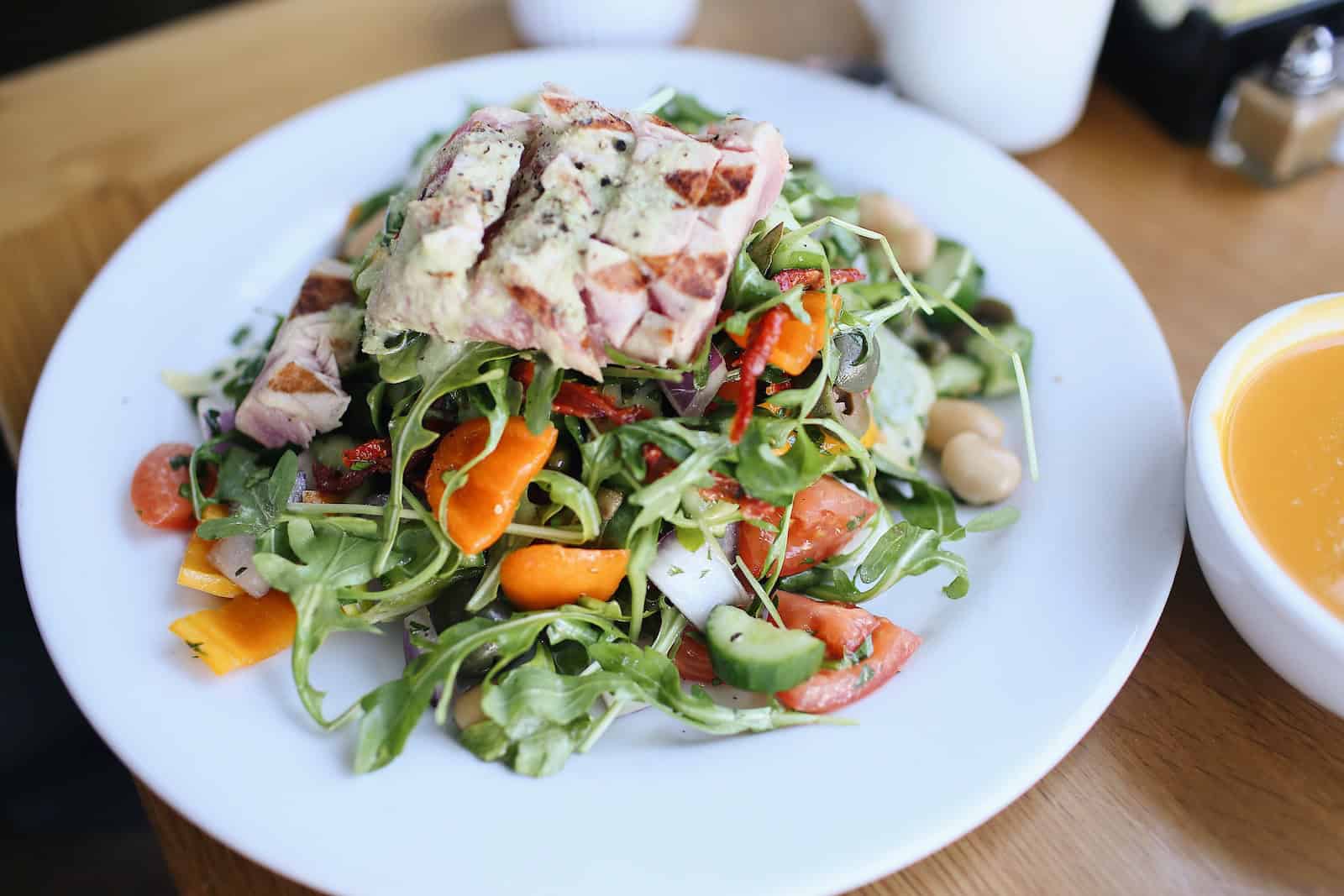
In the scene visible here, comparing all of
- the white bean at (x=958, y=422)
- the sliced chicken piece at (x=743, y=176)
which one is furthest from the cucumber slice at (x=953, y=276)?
the sliced chicken piece at (x=743, y=176)

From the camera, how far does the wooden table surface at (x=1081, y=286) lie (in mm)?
1524

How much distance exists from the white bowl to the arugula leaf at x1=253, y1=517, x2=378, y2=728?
1289mm

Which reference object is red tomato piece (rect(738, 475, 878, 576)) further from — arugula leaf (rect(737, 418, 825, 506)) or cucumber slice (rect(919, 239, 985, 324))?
cucumber slice (rect(919, 239, 985, 324))

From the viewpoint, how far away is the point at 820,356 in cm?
174

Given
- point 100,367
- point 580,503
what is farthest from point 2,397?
point 580,503

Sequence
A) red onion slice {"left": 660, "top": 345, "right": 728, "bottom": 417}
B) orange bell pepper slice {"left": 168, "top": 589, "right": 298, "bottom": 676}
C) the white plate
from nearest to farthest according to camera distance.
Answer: the white plate → orange bell pepper slice {"left": 168, "top": 589, "right": 298, "bottom": 676} → red onion slice {"left": 660, "top": 345, "right": 728, "bottom": 417}

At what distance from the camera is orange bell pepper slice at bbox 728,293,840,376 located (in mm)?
1656

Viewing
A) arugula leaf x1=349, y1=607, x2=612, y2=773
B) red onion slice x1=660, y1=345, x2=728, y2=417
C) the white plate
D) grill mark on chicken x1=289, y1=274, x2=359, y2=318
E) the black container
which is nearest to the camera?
the white plate

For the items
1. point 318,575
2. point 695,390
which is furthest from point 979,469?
point 318,575

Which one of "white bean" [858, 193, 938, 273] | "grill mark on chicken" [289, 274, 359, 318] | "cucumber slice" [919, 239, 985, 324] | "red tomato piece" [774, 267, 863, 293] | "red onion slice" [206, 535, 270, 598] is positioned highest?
"red tomato piece" [774, 267, 863, 293]

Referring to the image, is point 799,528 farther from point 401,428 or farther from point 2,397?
point 2,397

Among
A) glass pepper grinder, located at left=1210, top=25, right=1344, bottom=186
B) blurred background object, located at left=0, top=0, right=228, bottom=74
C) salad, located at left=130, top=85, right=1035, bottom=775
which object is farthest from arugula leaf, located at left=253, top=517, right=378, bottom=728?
blurred background object, located at left=0, top=0, right=228, bottom=74

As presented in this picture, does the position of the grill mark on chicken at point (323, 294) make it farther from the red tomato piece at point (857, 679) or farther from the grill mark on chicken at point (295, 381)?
the red tomato piece at point (857, 679)

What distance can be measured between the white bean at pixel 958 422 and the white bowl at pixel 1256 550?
43cm
